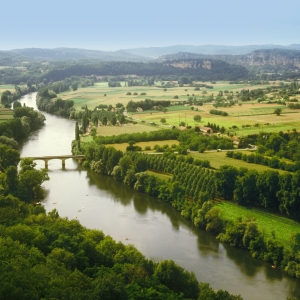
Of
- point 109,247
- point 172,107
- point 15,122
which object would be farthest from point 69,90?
point 109,247

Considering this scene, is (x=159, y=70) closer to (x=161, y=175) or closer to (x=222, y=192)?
(x=161, y=175)

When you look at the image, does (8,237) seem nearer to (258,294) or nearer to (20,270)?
(20,270)

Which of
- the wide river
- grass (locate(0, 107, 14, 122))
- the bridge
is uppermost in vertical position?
grass (locate(0, 107, 14, 122))

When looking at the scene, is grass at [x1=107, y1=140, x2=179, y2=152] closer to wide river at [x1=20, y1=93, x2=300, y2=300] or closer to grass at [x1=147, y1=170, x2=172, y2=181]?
wide river at [x1=20, y1=93, x2=300, y2=300]

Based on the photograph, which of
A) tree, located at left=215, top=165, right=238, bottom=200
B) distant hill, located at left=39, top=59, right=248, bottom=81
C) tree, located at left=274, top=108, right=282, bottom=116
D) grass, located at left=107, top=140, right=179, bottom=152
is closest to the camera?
tree, located at left=215, top=165, right=238, bottom=200

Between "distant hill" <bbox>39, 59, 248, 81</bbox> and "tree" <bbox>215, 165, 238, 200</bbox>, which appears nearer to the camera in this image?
"tree" <bbox>215, 165, 238, 200</bbox>

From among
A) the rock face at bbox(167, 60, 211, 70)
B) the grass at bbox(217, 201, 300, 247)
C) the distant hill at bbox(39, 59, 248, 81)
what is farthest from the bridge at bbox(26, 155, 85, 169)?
the rock face at bbox(167, 60, 211, 70)
